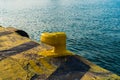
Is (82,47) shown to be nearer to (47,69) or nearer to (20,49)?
(20,49)

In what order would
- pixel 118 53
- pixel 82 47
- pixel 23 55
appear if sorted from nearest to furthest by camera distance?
pixel 23 55 < pixel 118 53 < pixel 82 47

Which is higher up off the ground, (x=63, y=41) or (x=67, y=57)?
(x=63, y=41)

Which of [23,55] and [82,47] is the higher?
[23,55]

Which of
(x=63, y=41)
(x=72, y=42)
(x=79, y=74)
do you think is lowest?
(x=72, y=42)

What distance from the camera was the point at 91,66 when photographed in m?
10.6

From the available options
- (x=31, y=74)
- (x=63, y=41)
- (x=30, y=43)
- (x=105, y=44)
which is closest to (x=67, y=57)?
(x=63, y=41)

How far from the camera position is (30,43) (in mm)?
13625

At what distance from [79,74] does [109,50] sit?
1894 centimetres

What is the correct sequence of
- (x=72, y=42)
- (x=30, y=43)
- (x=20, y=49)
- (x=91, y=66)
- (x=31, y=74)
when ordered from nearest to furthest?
(x=31, y=74) < (x=91, y=66) < (x=20, y=49) < (x=30, y=43) < (x=72, y=42)

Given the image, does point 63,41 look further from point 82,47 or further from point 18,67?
point 82,47

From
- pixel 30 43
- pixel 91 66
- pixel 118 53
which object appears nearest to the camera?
pixel 91 66

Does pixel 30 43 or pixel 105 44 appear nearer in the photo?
pixel 30 43

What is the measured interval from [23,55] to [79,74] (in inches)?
131

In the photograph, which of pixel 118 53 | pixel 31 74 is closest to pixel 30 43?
pixel 31 74
